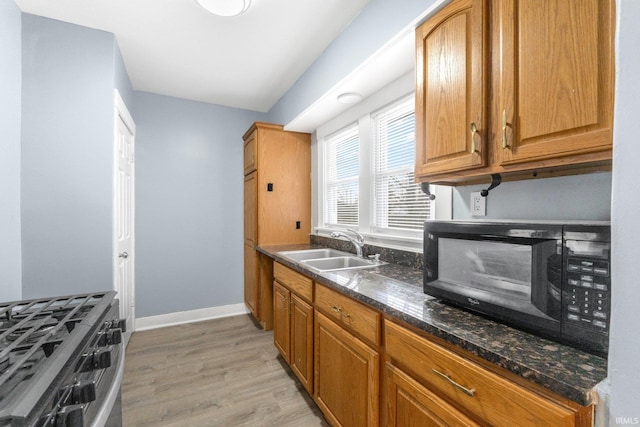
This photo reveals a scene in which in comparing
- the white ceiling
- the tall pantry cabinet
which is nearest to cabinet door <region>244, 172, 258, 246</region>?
the tall pantry cabinet

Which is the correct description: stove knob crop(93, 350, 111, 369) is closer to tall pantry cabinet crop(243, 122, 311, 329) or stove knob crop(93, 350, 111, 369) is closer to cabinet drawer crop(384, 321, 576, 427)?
cabinet drawer crop(384, 321, 576, 427)

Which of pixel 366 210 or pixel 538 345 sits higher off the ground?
pixel 366 210

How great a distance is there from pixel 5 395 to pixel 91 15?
235cm

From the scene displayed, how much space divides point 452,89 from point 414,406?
1240mm

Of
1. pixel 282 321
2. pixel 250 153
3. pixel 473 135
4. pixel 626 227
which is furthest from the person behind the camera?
pixel 250 153

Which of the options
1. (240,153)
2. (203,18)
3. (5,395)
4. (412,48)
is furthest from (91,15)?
(5,395)

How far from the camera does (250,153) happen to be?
10.6 feet

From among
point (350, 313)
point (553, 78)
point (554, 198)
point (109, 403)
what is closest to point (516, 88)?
point (553, 78)

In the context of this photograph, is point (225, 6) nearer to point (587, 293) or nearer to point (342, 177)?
point (342, 177)

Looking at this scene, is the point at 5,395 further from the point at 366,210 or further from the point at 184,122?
the point at 184,122

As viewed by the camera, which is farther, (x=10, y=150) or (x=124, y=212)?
(x=124, y=212)

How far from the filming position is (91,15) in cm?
187

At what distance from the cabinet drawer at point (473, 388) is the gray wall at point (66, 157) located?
2.17 m

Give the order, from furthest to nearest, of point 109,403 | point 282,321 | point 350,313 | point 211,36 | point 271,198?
1. point 271,198
2. point 282,321
3. point 211,36
4. point 350,313
5. point 109,403
